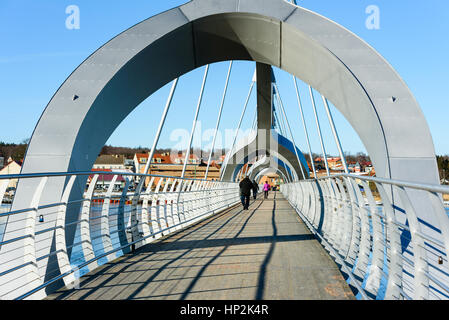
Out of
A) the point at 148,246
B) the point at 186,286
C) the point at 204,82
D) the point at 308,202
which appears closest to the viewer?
the point at 186,286

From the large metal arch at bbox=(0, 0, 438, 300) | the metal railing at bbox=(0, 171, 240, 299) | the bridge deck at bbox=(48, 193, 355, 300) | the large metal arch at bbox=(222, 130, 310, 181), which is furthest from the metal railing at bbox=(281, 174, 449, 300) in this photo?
the large metal arch at bbox=(222, 130, 310, 181)

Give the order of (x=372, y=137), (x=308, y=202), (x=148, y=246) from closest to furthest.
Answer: (x=148, y=246) → (x=372, y=137) → (x=308, y=202)

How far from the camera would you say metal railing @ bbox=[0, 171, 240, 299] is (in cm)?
370

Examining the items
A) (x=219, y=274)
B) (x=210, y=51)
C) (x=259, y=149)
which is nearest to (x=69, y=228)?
(x=219, y=274)

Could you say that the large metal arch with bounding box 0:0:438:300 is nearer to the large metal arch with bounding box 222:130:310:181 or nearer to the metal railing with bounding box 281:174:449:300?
the metal railing with bounding box 281:174:449:300

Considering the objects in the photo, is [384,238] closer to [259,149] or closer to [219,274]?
[219,274]

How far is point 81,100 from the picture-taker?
792 cm

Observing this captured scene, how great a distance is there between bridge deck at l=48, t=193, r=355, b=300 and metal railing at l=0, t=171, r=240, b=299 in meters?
0.25

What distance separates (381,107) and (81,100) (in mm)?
5789

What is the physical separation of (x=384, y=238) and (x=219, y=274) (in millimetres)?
1931

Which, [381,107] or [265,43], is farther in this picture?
[265,43]

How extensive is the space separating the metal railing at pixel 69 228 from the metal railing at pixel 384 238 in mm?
2736
